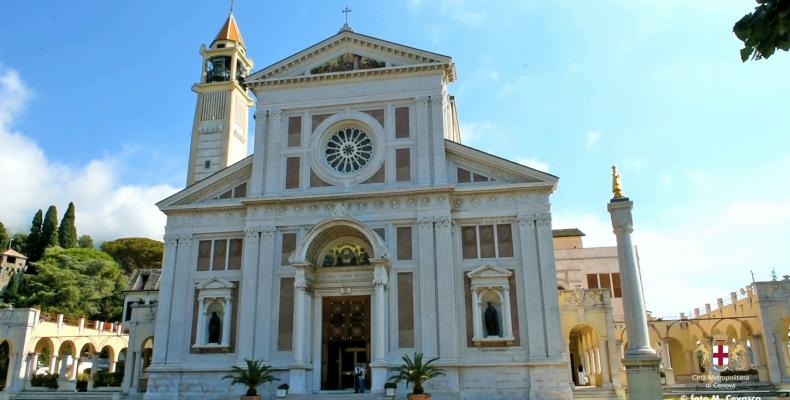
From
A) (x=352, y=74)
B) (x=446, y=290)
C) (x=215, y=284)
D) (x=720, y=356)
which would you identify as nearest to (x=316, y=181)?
(x=352, y=74)

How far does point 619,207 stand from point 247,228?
1580 centimetres

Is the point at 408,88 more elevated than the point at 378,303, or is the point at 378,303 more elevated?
the point at 408,88

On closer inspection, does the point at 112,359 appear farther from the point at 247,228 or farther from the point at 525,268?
the point at 525,268

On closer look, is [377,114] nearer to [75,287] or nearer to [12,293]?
[75,287]

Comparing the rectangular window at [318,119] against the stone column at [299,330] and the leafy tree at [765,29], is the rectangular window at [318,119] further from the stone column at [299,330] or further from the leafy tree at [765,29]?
the leafy tree at [765,29]

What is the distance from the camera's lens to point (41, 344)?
3750 cm

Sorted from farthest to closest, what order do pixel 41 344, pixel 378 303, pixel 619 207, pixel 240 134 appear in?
pixel 240 134 → pixel 41 344 → pixel 378 303 → pixel 619 207

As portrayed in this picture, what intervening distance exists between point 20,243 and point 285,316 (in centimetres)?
7379

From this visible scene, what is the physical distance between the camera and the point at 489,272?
79.6 ft

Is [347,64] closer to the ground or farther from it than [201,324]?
farther from it

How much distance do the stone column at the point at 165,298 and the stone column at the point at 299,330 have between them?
5.89 meters

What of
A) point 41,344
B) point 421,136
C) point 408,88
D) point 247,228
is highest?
point 408,88

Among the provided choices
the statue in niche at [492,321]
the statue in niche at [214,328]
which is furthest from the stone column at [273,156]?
the statue in niche at [492,321]

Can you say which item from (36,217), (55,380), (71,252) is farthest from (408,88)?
(36,217)
